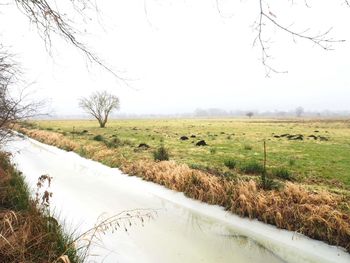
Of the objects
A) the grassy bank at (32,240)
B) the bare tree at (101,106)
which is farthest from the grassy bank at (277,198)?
the bare tree at (101,106)

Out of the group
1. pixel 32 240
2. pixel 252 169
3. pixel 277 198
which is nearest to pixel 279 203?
pixel 277 198

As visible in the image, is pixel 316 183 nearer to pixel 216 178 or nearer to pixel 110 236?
pixel 216 178

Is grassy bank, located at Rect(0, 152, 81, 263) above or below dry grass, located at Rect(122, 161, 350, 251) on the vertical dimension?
above

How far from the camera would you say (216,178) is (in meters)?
8.98

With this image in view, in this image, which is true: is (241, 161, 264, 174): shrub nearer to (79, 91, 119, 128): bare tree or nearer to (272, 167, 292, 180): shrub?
(272, 167, 292, 180): shrub

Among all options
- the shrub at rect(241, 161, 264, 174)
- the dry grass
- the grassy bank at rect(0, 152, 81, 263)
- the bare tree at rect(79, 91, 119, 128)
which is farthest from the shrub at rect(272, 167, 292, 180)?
the bare tree at rect(79, 91, 119, 128)

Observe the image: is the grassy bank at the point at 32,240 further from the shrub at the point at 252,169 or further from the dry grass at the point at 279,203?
the shrub at the point at 252,169

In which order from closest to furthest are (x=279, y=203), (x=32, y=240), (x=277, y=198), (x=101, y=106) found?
1. (x=32, y=240)
2. (x=279, y=203)
3. (x=277, y=198)
4. (x=101, y=106)

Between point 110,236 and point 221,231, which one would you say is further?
point 221,231

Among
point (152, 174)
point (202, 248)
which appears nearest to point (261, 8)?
point (202, 248)

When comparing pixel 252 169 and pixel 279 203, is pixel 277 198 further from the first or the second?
pixel 252 169

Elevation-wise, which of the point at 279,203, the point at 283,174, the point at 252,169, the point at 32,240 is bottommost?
the point at 283,174

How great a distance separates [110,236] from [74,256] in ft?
5.52

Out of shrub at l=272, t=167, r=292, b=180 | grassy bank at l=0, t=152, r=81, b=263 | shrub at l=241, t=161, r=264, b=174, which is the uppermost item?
grassy bank at l=0, t=152, r=81, b=263
